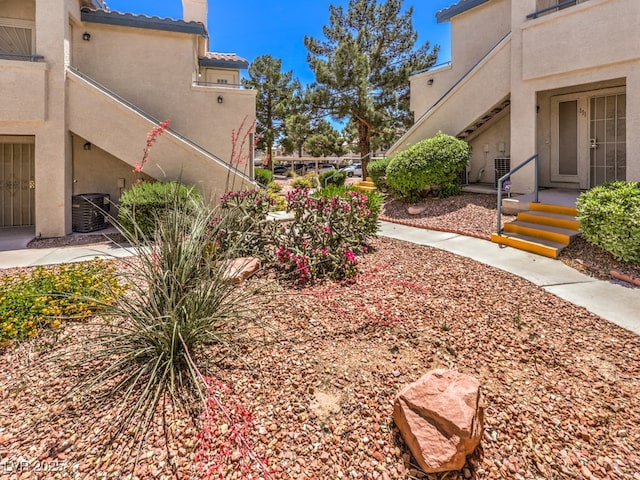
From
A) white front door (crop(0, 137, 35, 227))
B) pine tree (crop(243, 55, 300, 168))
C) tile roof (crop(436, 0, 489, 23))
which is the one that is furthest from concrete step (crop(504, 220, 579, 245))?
pine tree (crop(243, 55, 300, 168))

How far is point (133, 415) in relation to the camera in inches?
99.3

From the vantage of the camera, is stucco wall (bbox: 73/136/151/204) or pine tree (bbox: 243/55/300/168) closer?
stucco wall (bbox: 73/136/151/204)

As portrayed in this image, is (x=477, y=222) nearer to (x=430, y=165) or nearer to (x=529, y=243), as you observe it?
(x=529, y=243)

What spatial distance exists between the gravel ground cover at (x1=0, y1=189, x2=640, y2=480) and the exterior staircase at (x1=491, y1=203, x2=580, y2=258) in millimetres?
2573

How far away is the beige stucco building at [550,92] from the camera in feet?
25.2

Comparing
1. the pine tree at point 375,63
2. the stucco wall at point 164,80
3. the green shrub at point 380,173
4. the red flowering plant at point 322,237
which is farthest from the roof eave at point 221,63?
the red flowering plant at point 322,237

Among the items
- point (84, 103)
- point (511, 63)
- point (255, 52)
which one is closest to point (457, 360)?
point (511, 63)

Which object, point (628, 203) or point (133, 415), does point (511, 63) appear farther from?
point (133, 415)

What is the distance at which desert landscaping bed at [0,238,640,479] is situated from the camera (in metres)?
2.28

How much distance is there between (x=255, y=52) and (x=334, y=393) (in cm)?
3064

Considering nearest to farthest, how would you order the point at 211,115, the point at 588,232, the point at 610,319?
the point at 610,319, the point at 588,232, the point at 211,115

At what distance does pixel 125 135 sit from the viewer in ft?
31.3

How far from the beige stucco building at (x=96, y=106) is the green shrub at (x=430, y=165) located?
4561 mm

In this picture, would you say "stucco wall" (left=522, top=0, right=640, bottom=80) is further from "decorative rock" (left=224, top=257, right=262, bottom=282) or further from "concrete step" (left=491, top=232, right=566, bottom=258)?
"decorative rock" (left=224, top=257, right=262, bottom=282)
